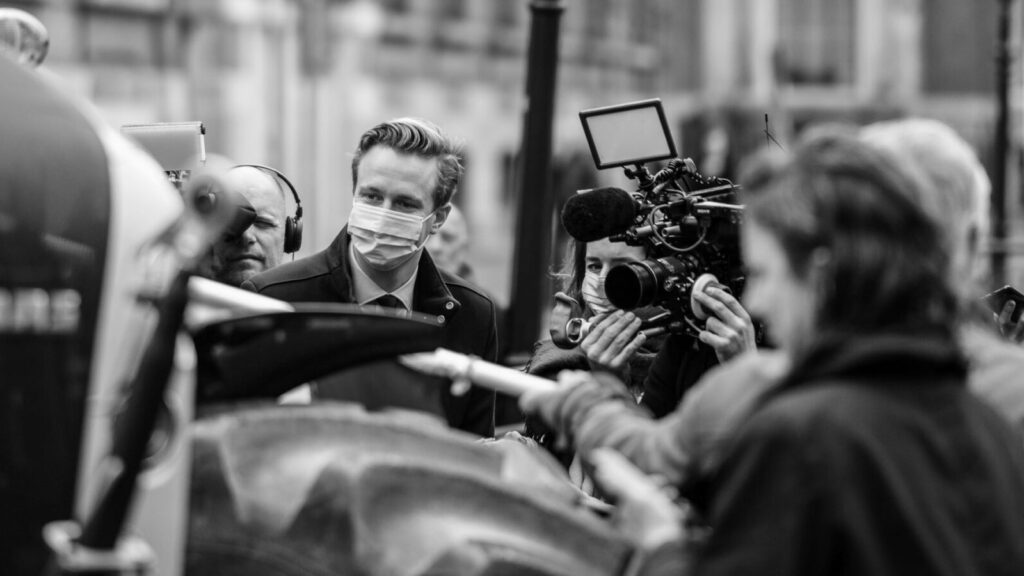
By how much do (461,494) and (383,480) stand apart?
0.49ft

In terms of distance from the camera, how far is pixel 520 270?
7168 millimetres

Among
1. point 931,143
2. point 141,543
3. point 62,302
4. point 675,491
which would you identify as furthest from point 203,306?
point 931,143

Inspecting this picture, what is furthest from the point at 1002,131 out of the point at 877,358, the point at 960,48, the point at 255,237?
the point at 960,48

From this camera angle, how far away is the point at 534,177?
7.10m

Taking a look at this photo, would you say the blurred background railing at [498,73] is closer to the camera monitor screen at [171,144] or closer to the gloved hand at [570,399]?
the camera monitor screen at [171,144]

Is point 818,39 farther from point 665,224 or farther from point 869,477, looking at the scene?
point 869,477

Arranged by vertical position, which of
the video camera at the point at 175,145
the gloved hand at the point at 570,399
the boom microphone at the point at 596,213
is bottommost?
the gloved hand at the point at 570,399

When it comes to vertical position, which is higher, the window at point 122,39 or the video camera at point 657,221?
the window at point 122,39

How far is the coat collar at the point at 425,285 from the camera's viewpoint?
16.7ft

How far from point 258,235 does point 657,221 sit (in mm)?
1649

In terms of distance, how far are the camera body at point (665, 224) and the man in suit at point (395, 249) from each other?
71cm

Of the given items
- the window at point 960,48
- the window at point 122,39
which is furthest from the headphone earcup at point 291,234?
the window at point 960,48

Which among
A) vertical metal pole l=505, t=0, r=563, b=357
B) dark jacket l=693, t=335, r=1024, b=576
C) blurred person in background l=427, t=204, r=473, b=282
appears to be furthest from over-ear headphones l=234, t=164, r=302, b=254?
dark jacket l=693, t=335, r=1024, b=576

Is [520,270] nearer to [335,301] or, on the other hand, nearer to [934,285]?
[335,301]
